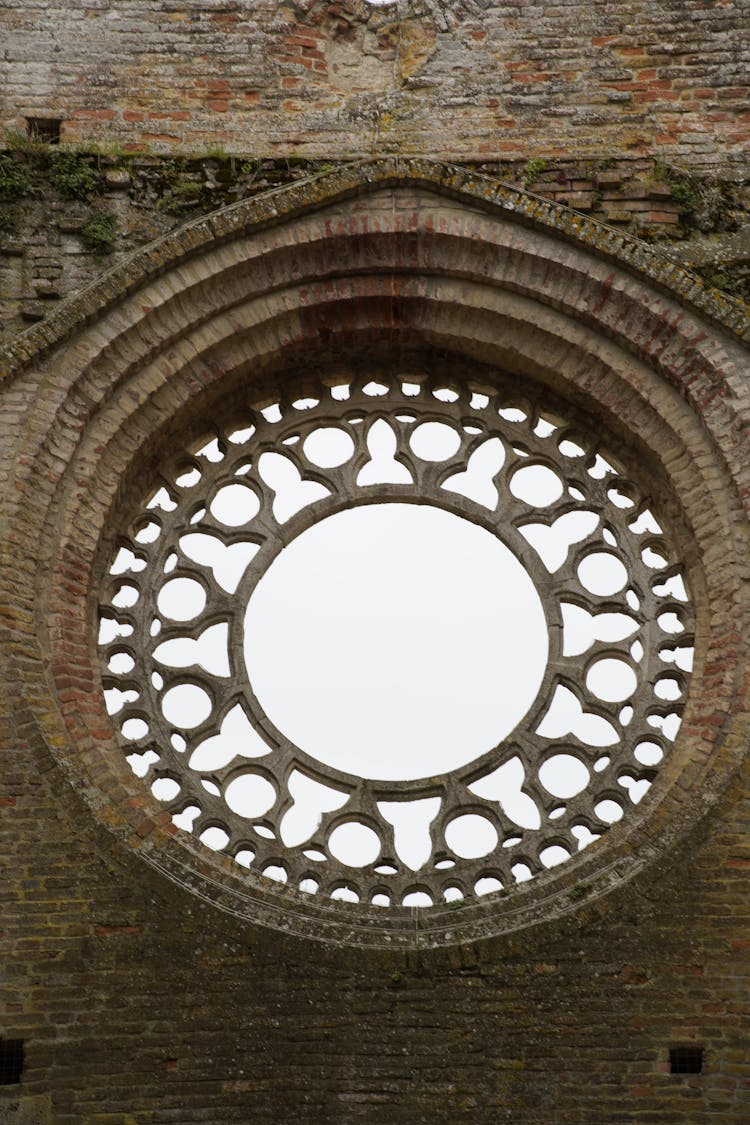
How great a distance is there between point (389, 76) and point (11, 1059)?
18.8 feet

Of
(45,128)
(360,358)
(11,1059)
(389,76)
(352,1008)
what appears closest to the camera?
(11,1059)

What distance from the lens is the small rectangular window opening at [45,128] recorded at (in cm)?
1227

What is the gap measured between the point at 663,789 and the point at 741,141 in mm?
3653

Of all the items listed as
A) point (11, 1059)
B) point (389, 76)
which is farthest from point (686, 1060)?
point (389, 76)

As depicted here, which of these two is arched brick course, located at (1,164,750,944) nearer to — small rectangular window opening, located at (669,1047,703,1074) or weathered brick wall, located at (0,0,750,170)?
weathered brick wall, located at (0,0,750,170)

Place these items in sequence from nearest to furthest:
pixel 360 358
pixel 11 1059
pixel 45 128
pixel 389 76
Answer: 1. pixel 11 1059
2. pixel 45 128
3. pixel 360 358
4. pixel 389 76

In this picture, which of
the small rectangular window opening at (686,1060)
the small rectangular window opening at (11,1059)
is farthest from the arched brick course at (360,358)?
the small rectangular window opening at (11,1059)

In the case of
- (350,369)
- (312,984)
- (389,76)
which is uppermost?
(389,76)

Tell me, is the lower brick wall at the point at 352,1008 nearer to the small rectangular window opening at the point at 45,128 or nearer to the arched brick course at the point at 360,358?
the arched brick course at the point at 360,358

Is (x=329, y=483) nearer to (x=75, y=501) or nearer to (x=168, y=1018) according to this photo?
(x=75, y=501)

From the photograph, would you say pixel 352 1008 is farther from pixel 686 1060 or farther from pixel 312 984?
pixel 686 1060

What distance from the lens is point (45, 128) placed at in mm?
12289

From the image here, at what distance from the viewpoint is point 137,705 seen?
1127cm

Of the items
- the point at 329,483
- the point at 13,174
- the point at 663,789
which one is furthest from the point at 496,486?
the point at 13,174
